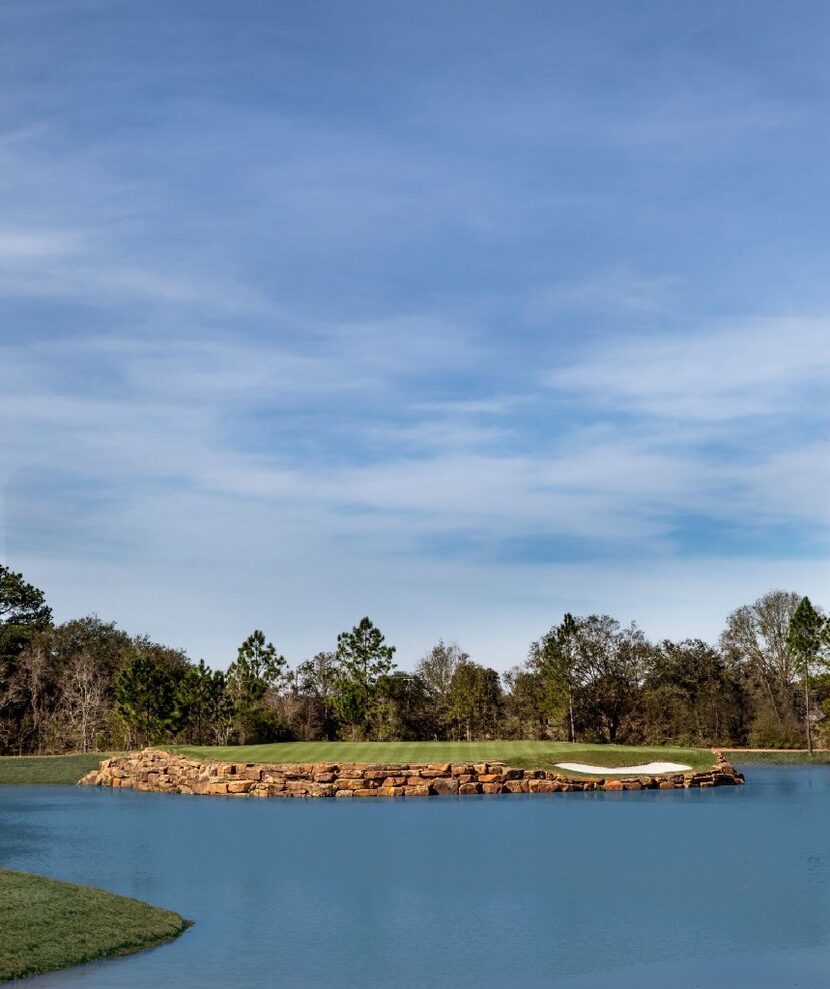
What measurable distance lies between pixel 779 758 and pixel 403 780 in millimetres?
27445

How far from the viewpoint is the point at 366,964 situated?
1455 centimetres

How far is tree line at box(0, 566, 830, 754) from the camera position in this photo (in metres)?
60.5

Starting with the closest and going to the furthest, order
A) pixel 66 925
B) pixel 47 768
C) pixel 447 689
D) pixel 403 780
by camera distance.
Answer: pixel 66 925 → pixel 403 780 → pixel 47 768 → pixel 447 689

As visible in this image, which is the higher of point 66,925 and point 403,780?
point 403,780

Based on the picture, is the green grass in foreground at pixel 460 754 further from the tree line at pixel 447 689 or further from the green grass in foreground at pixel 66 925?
the green grass in foreground at pixel 66 925

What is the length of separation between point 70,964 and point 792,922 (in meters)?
10.9

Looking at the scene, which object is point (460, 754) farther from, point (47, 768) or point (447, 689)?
point (447, 689)

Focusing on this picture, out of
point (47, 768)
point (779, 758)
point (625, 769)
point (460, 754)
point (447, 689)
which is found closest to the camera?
point (625, 769)

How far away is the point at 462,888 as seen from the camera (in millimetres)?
20500

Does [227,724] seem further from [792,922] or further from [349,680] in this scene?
[792,922]

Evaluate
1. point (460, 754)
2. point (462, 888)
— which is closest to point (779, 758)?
point (460, 754)

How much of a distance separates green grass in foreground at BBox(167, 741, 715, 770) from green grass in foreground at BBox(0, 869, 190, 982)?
27.2 m

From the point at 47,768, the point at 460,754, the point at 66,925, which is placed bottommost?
the point at 66,925

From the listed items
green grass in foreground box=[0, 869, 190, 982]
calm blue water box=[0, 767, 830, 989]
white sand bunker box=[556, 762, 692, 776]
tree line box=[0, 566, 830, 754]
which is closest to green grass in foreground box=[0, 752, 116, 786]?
tree line box=[0, 566, 830, 754]
